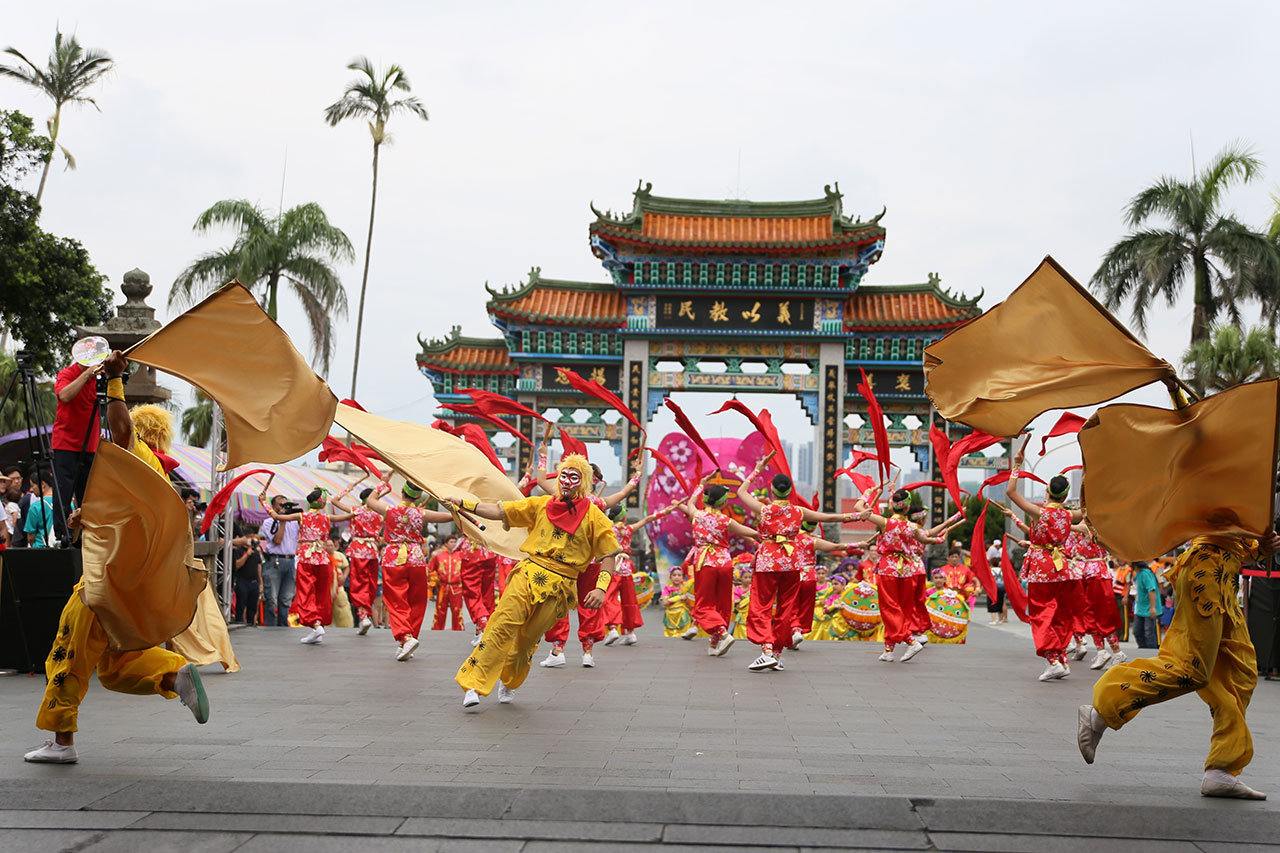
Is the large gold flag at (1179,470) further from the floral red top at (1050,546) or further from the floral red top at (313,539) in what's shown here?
the floral red top at (313,539)

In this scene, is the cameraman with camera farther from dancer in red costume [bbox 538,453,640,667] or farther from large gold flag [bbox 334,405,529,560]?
large gold flag [bbox 334,405,529,560]

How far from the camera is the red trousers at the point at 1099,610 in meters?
9.66

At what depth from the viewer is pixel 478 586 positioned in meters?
11.0

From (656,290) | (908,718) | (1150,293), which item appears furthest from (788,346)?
(908,718)

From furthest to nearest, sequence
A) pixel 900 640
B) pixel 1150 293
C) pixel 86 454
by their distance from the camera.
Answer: pixel 1150 293 → pixel 900 640 → pixel 86 454

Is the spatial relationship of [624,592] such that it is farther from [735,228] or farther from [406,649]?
[735,228]

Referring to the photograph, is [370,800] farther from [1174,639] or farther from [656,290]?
[656,290]

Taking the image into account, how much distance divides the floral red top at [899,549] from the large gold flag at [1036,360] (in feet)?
18.9

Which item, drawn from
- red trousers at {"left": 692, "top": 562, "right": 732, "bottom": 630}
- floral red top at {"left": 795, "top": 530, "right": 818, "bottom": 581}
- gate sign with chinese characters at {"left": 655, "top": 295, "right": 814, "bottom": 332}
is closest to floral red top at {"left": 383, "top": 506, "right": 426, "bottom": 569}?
red trousers at {"left": 692, "top": 562, "right": 732, "bottom": 630}

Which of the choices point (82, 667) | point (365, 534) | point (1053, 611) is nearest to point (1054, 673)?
point (1053, 611)

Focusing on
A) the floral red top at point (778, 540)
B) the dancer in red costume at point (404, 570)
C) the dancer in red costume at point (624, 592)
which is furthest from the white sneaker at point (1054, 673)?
the dancer in red costume at point (404, 570)

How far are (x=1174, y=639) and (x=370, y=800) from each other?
3.42 metres

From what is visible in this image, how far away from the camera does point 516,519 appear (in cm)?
677

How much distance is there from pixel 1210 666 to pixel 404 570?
23.7 ft
